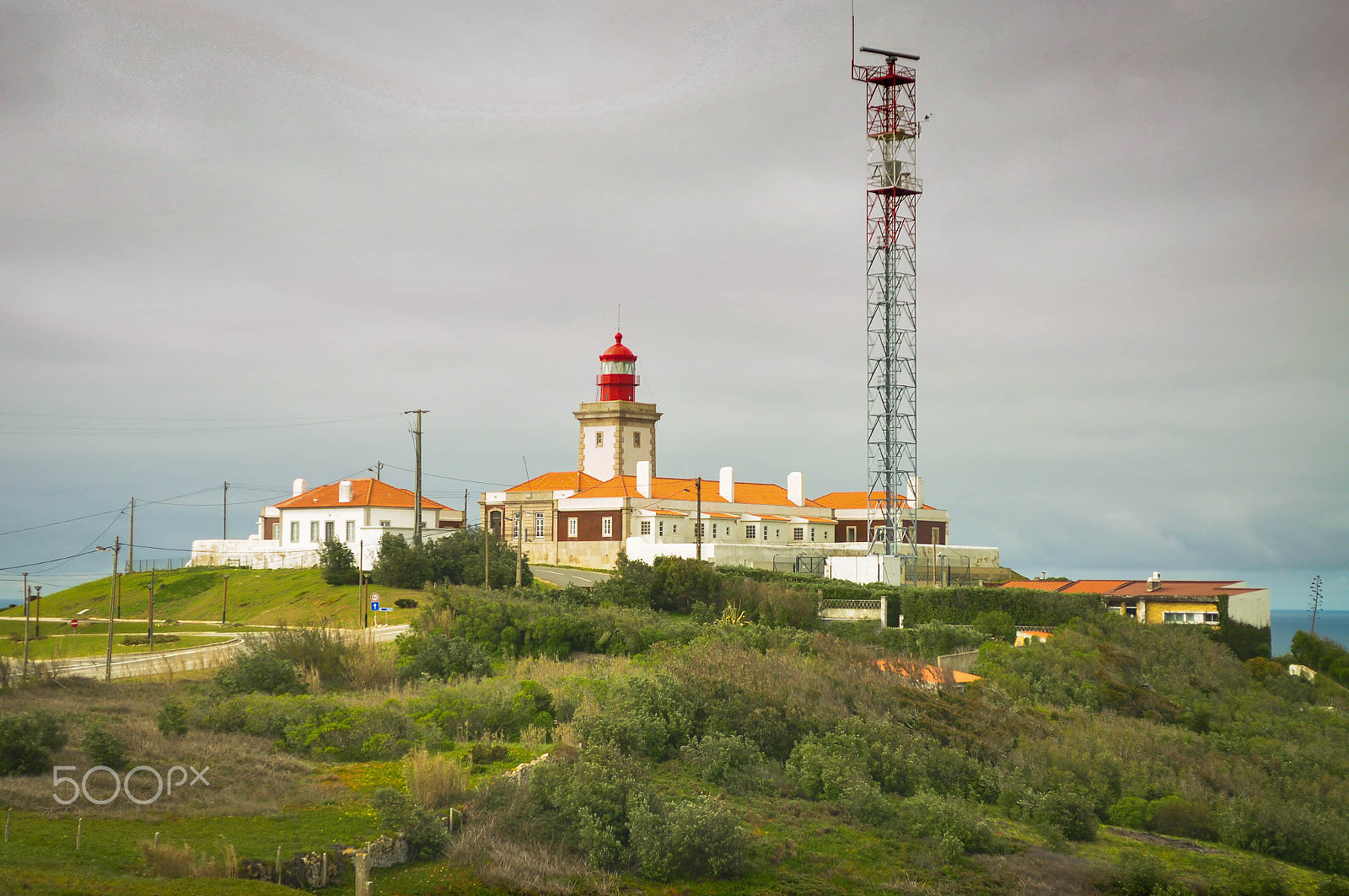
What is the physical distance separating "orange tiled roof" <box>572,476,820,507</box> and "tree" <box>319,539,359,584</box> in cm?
1191

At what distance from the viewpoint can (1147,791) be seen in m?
18.4

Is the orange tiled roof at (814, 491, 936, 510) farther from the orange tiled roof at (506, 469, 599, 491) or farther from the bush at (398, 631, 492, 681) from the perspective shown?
the bush at (398, 631, 492, 681)

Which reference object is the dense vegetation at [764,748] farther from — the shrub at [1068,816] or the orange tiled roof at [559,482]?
the orange tiled roof at [559,482]

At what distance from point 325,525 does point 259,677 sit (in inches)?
1416

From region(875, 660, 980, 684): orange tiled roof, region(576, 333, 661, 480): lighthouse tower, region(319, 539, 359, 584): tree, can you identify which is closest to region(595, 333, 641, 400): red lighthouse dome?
region(576, 333, 661, 480): lighthouse tower

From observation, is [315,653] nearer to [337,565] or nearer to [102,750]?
[102,750]

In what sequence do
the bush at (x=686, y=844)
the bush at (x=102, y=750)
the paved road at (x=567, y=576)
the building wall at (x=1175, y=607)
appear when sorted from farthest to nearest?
the paved road at (x=567, y=576), the building wall at (x=1175, y=607), the bush at (x=102, y=750), the bush at (x=686, y=844)

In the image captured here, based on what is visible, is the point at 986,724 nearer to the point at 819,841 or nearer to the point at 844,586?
the point at 819,841

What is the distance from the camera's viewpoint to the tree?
46.3 meters

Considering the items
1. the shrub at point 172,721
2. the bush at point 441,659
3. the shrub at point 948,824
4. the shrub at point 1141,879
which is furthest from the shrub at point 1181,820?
the shrub at point 172,721

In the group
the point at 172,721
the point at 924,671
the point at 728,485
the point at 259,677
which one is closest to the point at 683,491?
the point at 728,485

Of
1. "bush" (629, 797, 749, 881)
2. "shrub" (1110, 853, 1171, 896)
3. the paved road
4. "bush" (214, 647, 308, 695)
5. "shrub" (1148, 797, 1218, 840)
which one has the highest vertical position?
A: the paved road

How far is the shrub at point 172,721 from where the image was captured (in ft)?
50.8

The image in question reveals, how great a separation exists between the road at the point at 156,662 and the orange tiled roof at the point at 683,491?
23937mm
